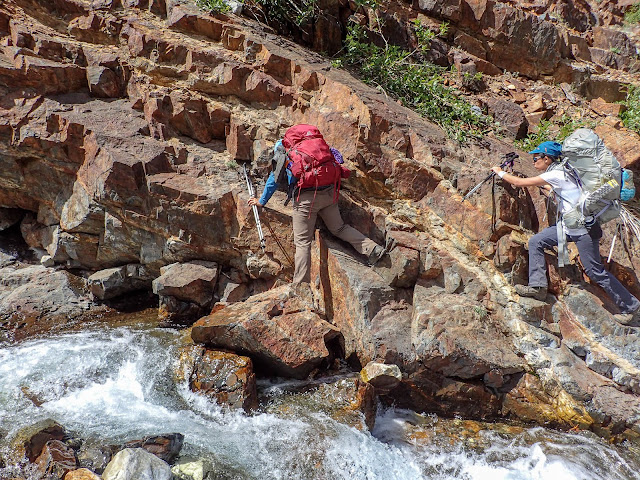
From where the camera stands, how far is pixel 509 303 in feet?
21.3

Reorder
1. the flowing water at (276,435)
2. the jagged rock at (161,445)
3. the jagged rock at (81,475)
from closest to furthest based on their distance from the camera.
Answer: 1. the jagged rock at (81,475)
2. the jagged rock at (161,445)
3. the flowing water at (276,435)

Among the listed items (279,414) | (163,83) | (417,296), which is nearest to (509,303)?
(417,296)

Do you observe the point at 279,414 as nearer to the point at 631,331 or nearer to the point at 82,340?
the point at 82,340

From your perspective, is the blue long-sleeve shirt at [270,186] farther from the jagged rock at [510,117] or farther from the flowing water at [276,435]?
the jagged rock at [510,117]

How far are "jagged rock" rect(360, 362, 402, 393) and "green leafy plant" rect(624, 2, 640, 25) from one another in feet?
48.3

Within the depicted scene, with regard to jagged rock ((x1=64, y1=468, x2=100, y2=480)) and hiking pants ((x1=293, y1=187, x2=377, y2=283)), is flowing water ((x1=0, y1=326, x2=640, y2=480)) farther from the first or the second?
hiking pants ((x1=293, y1=187, x2=377, y2=283))

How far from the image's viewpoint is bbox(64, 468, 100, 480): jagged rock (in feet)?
14.9

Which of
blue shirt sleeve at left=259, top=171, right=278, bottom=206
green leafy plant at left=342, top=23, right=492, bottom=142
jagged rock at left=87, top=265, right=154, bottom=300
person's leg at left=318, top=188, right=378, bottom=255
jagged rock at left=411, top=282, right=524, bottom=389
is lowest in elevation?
jagged rock at left=87, top=265, right=154, bottom=300

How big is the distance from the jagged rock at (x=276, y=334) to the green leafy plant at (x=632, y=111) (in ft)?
29.0

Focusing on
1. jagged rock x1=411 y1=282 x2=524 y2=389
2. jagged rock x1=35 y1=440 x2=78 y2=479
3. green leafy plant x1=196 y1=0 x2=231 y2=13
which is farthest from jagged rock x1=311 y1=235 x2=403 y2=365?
green leafy plant x1=196 y1=0 x2=231 y2=13

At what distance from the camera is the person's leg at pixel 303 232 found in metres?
6.72

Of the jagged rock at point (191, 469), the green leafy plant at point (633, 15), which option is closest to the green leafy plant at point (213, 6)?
the jagged rock at point (191, 469)

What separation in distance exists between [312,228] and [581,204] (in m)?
3.78

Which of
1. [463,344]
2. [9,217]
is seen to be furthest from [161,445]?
[9,217]
